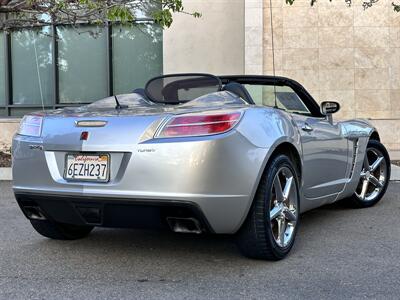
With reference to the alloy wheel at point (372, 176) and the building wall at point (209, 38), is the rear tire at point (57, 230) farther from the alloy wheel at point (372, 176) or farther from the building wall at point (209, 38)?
the building wall at point (209, 38)

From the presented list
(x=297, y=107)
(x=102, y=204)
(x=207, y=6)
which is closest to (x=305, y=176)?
(x=297, y=107)

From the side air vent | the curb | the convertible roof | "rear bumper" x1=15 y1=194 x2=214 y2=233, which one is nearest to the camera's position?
"rear bumper" x1=15 y1=194 x2=214 y2=233

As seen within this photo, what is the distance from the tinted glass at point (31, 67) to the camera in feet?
47.1

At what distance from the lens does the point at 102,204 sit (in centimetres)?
369

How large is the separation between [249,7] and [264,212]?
30.2 ft

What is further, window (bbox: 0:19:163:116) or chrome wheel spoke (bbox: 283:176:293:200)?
window (bbox: 0:19:163:116)

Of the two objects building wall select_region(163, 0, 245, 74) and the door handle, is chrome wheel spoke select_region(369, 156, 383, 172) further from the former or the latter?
building wall select_region(163, 0, 245, 74)

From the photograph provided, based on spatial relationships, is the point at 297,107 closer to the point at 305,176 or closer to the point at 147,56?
the point at 305,176

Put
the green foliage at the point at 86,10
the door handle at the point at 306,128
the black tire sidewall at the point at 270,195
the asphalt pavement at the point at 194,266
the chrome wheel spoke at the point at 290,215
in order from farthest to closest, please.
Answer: the green foliage at the point at 86,10
the door handle at the point at 306,128
the chrome wheel spoke at the point at 290,215
the black tire sidewall at the point at 270,195
the asphalt pavement at the point at 194,266

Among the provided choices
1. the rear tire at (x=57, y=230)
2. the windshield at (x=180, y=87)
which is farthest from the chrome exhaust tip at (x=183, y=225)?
the windshield at (x=180, y=87)

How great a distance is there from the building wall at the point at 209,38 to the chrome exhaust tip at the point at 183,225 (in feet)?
31.7

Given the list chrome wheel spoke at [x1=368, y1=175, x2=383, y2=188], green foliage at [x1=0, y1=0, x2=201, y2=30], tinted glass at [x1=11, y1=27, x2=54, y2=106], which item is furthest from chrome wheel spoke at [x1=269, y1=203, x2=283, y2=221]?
tinted glass at [x1=11, y1=27, x2=54, y2=106]

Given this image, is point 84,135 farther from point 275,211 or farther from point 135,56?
point 135,56

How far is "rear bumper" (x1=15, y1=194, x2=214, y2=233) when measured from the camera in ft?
11.7
